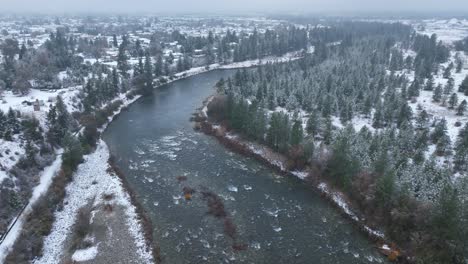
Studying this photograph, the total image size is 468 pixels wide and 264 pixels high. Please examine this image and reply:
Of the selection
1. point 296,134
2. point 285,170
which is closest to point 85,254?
point 285,170

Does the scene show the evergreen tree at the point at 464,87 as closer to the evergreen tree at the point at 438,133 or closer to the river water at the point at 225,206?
the evergreen tree at the point at 438,133

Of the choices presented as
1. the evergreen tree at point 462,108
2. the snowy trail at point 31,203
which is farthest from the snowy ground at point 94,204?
the evergreen tree at point 462,108

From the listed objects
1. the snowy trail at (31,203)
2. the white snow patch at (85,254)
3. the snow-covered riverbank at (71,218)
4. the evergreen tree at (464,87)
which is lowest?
the white snow patch at (85,254)

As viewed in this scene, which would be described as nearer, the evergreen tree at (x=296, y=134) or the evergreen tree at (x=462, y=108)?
the evergreen tree at (x=296, y=134)

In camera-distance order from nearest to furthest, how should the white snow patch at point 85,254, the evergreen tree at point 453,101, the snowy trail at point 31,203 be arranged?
the snowy trail at point 31,203, the white snow patch at point 85,254, the evergreen tree at point 453,101

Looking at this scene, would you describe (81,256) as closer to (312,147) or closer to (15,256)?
(15,256)

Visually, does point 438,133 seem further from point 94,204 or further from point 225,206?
point 94,204
